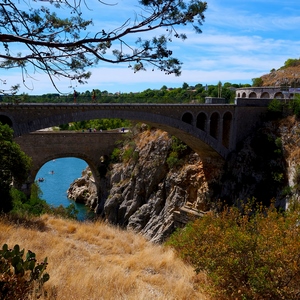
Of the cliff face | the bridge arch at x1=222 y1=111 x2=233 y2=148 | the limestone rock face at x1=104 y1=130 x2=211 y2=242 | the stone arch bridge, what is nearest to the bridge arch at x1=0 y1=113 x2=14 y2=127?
the stone arch bridge

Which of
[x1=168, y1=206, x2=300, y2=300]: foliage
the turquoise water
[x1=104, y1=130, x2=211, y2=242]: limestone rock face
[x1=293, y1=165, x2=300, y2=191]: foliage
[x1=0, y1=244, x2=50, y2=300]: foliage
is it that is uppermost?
[x1=0, y1=244, x2=50, y2=300]: foliage

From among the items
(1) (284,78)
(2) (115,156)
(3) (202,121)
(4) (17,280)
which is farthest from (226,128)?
(4) (17,280)

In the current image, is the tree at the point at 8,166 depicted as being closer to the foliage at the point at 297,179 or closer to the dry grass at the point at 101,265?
the dry grass at the point at 101,265

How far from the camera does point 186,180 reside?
2169cm

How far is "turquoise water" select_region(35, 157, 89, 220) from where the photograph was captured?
3030 centimetres

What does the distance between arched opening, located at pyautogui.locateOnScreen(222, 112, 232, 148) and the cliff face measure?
3.82ft

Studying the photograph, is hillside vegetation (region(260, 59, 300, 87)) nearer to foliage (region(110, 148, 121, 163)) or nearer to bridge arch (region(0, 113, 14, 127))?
foliage (region(110, 148, 121, 163))

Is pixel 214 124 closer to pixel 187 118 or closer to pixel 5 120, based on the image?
pixel 187 118

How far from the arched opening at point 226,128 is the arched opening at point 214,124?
1019 millimetres

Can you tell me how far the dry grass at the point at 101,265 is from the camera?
5.09 meters

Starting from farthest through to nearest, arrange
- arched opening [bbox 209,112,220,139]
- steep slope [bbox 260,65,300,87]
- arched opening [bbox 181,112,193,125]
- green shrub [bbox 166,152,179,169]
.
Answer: steep slope [bbox 260,65,300,87] < green shrub [bbox 166,152,179,169] < arched opening [bbox 209,112,220,139] < arched opening [bbox 181,112,193,125]

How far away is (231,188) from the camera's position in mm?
20500

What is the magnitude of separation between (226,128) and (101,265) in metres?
17.1

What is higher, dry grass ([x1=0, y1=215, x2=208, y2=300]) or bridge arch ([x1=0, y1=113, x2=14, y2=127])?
bridge arch ([x1=0, y1=113, x2=14, y2=127])
